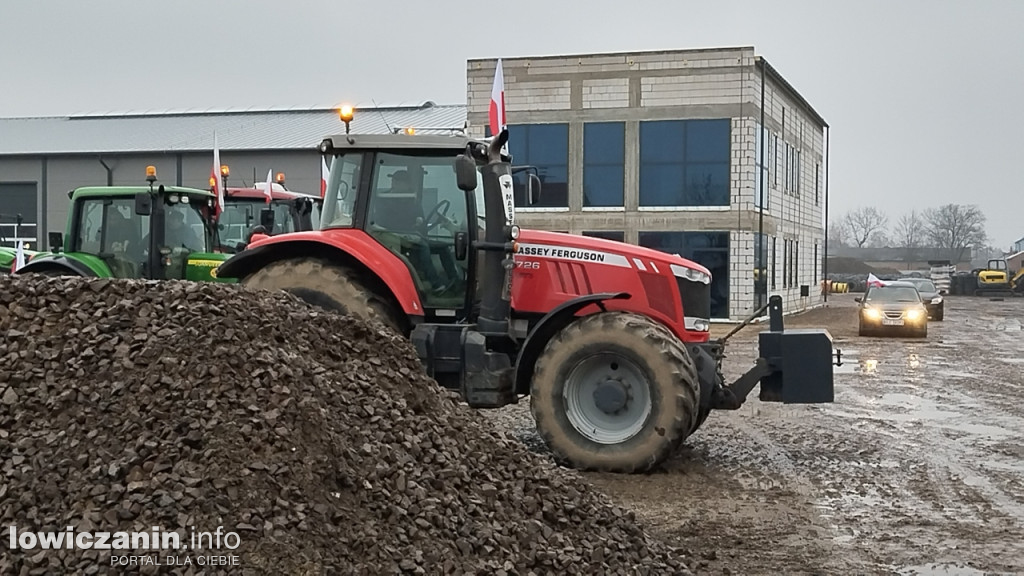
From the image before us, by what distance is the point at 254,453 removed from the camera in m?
4.64

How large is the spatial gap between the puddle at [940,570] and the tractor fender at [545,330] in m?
3.32

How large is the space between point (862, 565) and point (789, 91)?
32034 mm

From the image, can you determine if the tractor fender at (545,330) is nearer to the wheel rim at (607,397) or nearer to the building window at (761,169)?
the wheel rim at (607,397)

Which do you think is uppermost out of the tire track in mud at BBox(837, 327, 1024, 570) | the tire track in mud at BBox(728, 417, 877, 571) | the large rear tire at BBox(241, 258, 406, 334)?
the large rear tire at BBox(241, 258, 406, 334)

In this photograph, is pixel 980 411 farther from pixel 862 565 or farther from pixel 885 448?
pixel 862 565

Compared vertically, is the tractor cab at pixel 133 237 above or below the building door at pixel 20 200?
below

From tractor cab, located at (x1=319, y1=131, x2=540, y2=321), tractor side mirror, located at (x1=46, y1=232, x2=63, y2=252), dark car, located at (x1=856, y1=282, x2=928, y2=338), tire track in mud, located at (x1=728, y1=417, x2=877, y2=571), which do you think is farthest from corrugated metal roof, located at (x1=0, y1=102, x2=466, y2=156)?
tractor cab, located at (x1=319, y1=131, x2=540, y2=321)


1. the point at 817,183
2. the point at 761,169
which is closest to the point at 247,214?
the point at 761,169

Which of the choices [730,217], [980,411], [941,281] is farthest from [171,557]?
[941,281]

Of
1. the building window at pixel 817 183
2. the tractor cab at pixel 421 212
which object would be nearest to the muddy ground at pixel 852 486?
the tractor cab at pixel 421 212

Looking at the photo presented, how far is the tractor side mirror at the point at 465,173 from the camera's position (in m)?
8.08

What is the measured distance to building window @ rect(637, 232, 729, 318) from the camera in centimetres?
3002

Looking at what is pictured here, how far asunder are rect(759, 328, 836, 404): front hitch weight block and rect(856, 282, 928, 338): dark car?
58.6 feet

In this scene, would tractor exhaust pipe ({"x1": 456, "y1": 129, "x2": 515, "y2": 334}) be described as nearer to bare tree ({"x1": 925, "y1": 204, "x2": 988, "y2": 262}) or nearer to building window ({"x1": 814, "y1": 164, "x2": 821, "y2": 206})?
building window ({"x1": 814, "y1": 164, "x2": 821, "y2": 206})
